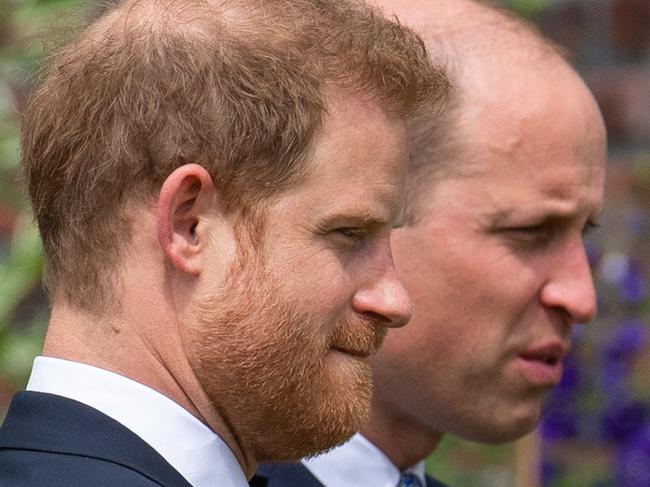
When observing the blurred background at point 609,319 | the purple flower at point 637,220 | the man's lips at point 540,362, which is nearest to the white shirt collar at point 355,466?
the man's lips at point 540,362

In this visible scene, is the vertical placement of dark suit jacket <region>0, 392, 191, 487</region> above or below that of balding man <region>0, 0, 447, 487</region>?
below

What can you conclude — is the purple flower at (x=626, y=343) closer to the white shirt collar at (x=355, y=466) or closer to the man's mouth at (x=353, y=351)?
the white shirt collar at (x=355, y=466)

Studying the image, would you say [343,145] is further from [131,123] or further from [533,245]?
[533,245]

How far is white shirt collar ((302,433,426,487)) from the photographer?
243cm

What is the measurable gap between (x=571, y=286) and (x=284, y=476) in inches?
22.3

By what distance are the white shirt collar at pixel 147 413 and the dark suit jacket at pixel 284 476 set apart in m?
0.56

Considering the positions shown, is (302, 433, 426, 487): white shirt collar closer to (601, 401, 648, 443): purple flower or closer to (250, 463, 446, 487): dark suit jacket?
(250, 463, 446, 487): dark suit jacket

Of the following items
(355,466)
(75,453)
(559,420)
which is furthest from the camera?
(559,420)

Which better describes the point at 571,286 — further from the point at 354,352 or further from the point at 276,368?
the point at 276,368

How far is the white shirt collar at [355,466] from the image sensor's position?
243cm

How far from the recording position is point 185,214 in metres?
1.73

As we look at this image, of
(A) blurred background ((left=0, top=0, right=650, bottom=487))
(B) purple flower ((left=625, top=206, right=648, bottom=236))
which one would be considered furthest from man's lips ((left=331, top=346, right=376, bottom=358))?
(B) purple flower ((left=625, top=206, right=648, bottom=236))

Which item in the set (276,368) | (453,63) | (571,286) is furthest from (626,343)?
(276,368)

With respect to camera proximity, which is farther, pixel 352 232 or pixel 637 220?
pixel 637 220
